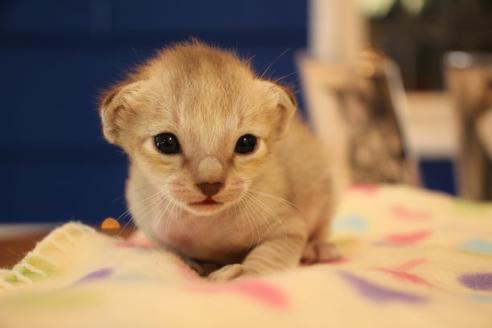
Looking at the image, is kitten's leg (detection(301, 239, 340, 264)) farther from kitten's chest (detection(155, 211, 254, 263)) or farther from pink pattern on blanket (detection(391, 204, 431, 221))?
pink pattern on blanket (detection(391, 204, 431, 221))

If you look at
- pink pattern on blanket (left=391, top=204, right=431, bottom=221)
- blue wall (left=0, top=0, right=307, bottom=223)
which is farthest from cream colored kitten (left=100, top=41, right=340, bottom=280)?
blue wall (left=0, top=0, right=307, bottom=223)

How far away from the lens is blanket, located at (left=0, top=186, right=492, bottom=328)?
0.48m

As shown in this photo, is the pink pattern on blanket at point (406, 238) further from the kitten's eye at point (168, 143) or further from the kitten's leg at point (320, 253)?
the kitten's eye at point (168, 143)

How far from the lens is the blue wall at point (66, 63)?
2.34 metres

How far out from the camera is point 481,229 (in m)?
1.28

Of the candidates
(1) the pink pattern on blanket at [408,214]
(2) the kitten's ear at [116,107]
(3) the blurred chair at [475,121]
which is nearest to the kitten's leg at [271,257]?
(2) the kitten's ear at [116,107]

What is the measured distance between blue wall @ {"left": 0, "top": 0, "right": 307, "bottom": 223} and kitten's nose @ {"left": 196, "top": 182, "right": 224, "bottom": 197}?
5.31ft

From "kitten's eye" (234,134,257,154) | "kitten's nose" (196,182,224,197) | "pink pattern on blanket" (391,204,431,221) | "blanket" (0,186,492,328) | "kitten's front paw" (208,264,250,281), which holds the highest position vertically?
"kitten's eye" (234,134,257,154)

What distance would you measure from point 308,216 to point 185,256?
0.25m

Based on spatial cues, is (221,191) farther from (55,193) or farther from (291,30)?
(291,30)

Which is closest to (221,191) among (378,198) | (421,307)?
(421,307)

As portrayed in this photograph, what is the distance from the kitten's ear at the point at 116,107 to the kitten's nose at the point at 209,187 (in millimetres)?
182

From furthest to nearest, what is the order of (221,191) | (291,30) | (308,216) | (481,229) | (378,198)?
(291,30)
(378,198)
(481,229)
(308,216)
(221,191)

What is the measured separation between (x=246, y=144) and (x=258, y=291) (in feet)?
1.10
